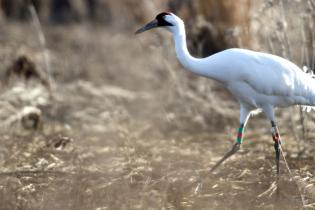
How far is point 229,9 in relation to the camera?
29.9 ft

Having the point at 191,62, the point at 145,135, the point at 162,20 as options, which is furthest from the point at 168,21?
the point at 145,135

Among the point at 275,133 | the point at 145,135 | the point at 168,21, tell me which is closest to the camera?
the point at 168,21

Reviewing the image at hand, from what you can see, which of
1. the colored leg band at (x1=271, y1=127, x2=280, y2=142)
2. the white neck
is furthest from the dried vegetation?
the white neck

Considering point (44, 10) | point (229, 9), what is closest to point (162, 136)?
point (229, 9)

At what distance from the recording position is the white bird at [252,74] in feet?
18.8

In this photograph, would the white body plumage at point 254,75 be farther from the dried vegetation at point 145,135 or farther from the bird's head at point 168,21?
the dried vegetation at point 145,135

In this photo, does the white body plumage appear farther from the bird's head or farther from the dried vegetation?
the dried vegetation

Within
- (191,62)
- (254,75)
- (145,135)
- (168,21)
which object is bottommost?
(145,135)

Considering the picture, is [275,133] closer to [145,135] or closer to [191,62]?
[191,62]

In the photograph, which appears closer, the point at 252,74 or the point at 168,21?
the point at 252,74

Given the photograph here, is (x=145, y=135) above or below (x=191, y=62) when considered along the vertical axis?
below

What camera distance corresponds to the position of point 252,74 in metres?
5.75

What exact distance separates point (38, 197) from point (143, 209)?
3.36ft

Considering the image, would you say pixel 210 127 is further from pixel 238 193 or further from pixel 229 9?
pixel 238 193
